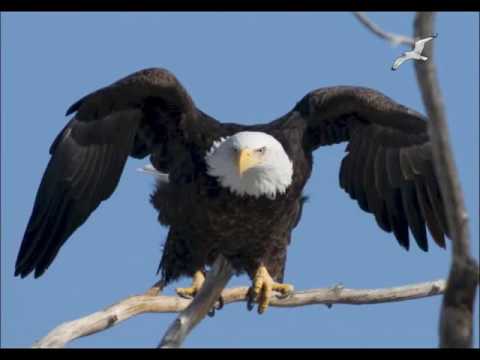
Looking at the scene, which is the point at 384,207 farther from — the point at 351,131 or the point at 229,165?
the point at 229,165

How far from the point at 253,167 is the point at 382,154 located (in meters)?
1.01

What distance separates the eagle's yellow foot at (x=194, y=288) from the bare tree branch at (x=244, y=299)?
0.13 m

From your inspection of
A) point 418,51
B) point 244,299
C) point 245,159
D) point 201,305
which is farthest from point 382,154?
point 418,51

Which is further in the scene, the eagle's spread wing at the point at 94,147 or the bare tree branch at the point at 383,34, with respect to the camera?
the eagle's spread wing at the point at 94,147

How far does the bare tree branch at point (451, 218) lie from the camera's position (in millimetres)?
2604

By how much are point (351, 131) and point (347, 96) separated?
330 mm

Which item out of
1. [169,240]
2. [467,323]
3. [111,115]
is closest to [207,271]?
[169,240]

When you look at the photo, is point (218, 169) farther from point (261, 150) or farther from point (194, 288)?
point (194, 288)

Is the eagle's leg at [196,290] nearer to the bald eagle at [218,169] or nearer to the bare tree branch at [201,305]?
the bald eagle at [218,169]

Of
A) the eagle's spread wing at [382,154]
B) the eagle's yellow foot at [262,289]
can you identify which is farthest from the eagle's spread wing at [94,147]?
the eagle's yellow foot at [262,289]

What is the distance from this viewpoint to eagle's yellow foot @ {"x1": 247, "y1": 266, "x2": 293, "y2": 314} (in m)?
6.60

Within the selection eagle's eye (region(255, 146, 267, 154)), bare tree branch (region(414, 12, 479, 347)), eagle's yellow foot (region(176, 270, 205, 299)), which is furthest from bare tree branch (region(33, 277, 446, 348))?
bare tree branch (region(414, 12, 479, 347))

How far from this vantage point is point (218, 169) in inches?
255

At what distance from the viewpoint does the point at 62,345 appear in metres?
5.36
